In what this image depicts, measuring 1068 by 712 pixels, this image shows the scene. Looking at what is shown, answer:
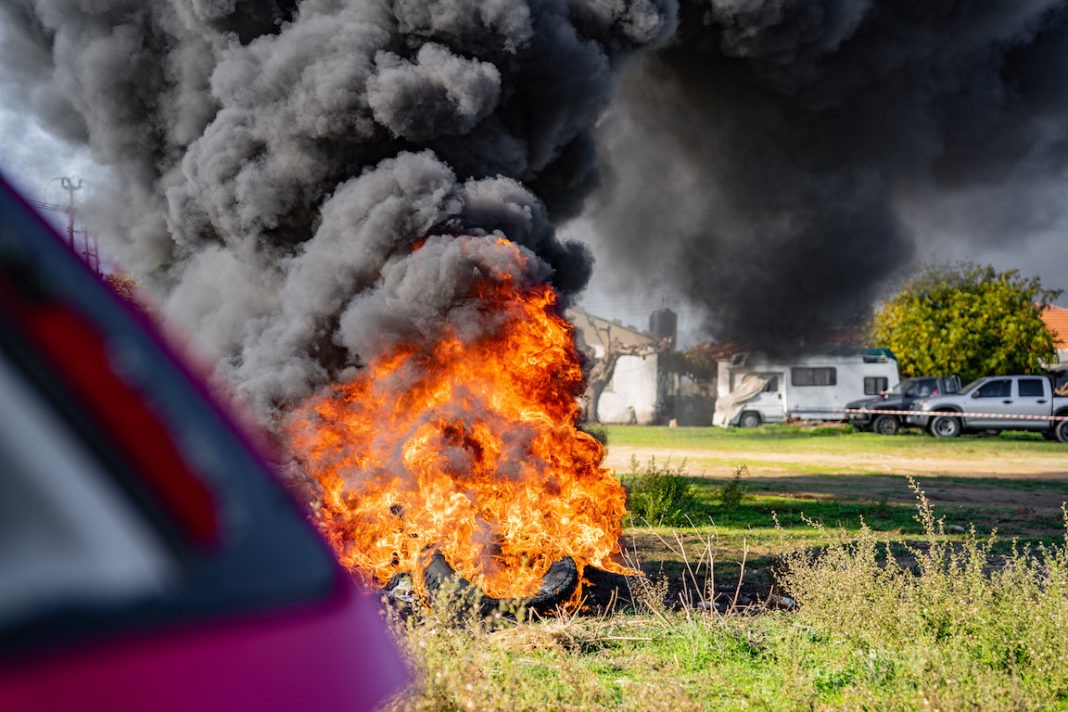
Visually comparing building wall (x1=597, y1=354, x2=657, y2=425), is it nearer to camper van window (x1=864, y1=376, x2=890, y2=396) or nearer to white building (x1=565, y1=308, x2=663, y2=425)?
white building (x1=565, y1=308, x2=663, y2=425)

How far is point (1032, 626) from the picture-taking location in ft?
15.1

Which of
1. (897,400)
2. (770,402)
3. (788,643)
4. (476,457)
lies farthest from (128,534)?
(770,402)

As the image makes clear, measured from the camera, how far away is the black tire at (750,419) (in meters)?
34.8

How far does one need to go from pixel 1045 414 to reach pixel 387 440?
925 inches

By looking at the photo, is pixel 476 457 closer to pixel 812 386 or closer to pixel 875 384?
pixel 812 386

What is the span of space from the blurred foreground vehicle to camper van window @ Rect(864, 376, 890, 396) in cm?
3466

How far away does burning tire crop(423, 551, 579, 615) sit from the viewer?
566 centimetres

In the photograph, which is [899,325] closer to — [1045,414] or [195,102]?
[1045,414]

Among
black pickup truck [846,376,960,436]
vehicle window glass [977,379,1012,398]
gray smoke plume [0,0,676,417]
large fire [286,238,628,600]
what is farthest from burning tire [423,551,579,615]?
black pickup truck [846,376,960,436]

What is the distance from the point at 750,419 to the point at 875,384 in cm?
488

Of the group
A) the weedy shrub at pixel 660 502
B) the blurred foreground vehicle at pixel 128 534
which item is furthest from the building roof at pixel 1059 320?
the blurred foreground vehicle at pixel 128 534

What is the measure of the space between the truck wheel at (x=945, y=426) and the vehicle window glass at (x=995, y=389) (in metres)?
1.05

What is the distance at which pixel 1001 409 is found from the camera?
998 inches

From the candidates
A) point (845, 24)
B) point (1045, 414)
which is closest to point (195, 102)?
point (845, 24)
